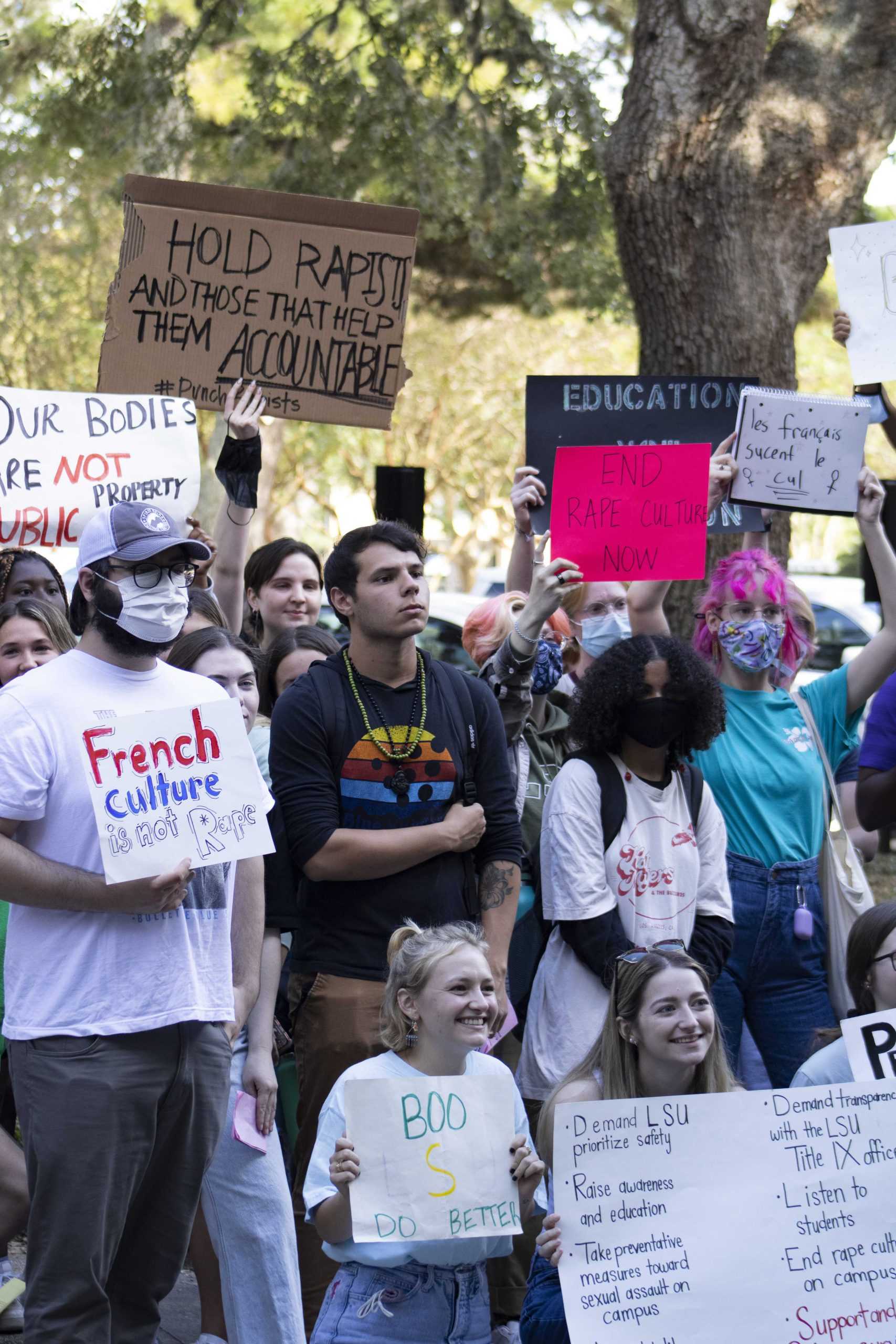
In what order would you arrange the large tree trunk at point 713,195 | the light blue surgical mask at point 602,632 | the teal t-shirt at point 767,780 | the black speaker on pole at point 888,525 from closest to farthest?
the teal t-shirt at point 767,780 < the light blue surgical mask at point 602,632 < the large tree trunk at point 713,195 < the black speaker on pole at point 888,525

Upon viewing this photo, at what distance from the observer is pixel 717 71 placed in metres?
7.75

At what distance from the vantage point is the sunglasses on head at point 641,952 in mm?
3412

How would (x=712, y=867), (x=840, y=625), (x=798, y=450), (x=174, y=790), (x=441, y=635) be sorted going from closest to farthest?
(x=174, y=790)
(x=712, y=867)
(x=798, y=450)
(x=441, y=635)
(x=840, y=625)

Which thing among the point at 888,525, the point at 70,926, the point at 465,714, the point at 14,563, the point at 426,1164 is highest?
the point at 888,525

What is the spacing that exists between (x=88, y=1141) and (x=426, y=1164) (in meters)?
0.65

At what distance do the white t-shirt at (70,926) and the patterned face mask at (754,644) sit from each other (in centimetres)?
199

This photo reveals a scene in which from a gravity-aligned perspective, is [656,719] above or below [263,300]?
below

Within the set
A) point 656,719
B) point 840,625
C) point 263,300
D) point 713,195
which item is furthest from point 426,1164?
point 840,625

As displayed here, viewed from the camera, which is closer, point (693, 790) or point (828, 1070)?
point (828, 1070)

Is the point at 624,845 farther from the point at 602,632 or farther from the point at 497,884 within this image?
the point at 602,632

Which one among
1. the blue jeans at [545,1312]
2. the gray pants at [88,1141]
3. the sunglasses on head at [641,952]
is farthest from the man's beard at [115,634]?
the blue jeans at [545,1312]

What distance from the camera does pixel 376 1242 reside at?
3.06 meters

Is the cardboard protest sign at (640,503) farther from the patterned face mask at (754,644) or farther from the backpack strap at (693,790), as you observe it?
the backpack strap at (693,790)

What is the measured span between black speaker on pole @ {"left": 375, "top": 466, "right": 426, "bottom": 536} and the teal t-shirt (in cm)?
174
